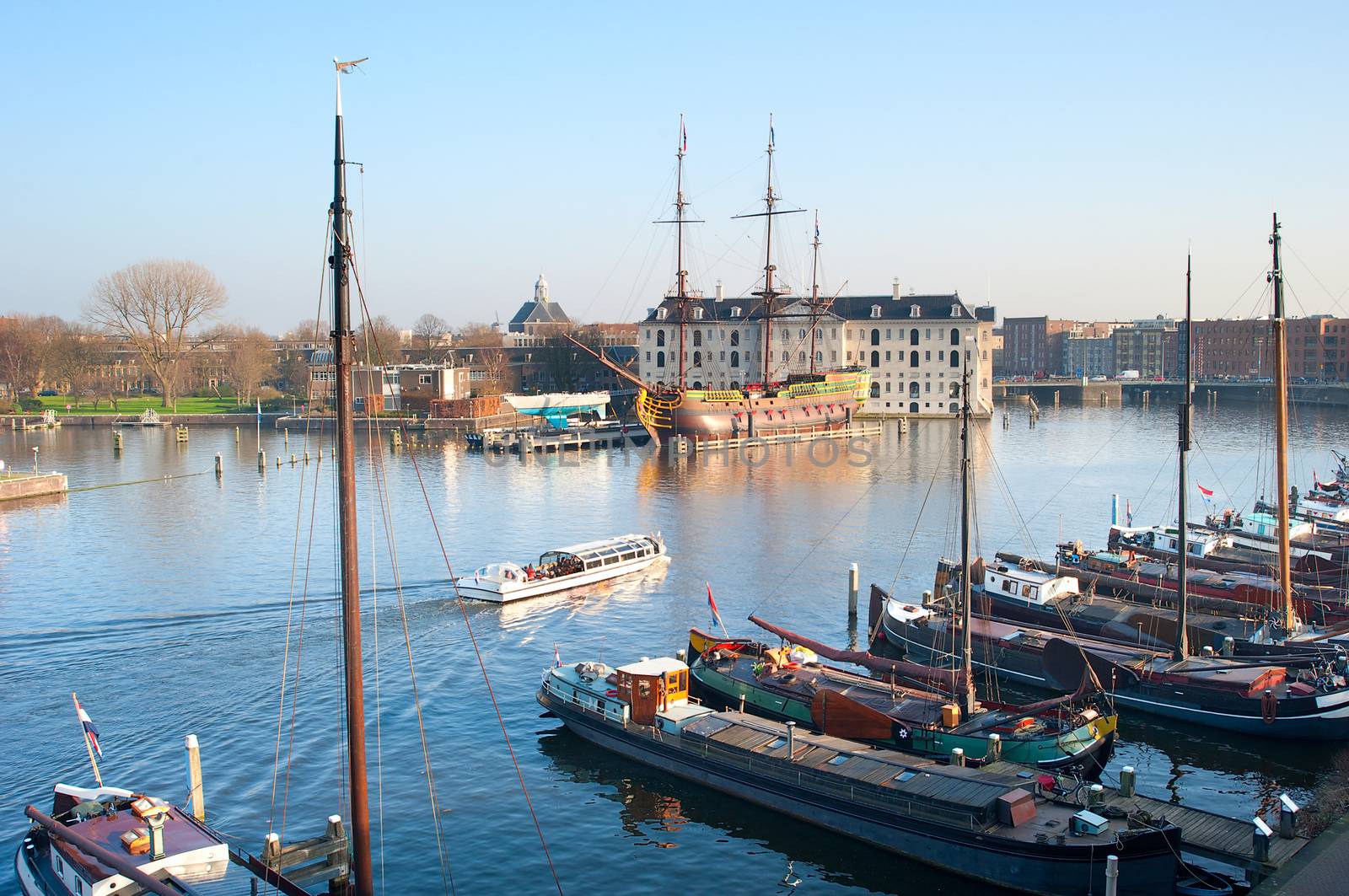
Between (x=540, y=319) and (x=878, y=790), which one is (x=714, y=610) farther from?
(x=540, y=319)

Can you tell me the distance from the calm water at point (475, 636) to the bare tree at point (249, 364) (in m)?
49.7

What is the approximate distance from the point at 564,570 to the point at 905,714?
61.8ft

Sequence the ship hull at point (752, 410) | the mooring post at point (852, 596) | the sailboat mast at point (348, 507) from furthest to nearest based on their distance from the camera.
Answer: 1. the ship hull at point (752, 410)
2. the mooring post at point (852, 596)
3. the sailboat mast at point (348, 507)

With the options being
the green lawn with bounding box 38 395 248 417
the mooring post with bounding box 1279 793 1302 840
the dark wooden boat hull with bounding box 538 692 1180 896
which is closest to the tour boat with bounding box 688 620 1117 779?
the dark wooden boat hull with bounding box 538 692 1180 896

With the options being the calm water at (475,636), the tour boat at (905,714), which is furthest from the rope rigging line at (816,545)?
the tour boat at (905,714)

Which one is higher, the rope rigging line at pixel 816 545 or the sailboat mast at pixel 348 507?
the sailboat mast at pixel 348 507

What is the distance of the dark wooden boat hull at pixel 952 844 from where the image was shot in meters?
17.0

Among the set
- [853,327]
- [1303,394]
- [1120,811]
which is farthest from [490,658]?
[1303,394]

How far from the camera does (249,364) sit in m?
122

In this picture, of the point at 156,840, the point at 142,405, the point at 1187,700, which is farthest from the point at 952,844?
the point at 142,405

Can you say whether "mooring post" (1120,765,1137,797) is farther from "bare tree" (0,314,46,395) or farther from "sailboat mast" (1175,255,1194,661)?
"bare tree" (0,314,46,395)

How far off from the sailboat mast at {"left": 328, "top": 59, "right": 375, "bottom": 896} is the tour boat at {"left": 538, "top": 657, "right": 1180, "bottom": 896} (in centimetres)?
1030

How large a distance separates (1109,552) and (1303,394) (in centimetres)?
12068

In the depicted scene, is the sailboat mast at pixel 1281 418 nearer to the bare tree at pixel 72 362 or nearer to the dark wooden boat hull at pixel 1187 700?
the dark wooden boat hull at pixel 1187 700
